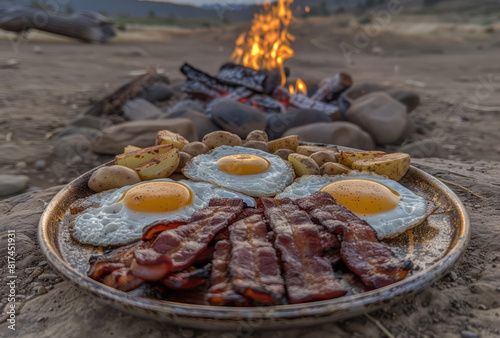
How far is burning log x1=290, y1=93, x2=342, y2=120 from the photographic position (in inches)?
263

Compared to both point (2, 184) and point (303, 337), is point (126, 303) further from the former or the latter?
point (2, 184)

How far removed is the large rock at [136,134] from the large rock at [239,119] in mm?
528

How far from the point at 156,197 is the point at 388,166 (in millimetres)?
1619

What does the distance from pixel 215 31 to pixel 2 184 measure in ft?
68.8

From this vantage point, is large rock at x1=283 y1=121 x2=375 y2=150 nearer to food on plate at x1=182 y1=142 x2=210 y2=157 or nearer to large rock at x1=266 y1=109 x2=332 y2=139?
large rock at x1=266 y1=109 x2=332 y2=139

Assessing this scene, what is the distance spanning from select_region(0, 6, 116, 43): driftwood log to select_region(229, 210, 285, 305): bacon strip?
1965 centimetres

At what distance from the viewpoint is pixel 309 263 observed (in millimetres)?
1803

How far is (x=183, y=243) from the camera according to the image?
1864 millimetres

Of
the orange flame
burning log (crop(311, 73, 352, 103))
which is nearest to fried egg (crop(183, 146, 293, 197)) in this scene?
burning log (crop(311, 73, 352, 103))

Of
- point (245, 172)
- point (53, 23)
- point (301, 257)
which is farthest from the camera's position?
point (53, 23)

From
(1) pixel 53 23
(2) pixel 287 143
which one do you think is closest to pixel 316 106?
(2) pixel 287 143

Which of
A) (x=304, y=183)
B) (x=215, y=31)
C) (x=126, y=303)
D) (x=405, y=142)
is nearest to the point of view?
(x=126, y=303)

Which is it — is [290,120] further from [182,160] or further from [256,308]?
[256,308]

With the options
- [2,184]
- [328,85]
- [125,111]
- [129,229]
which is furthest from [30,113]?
[129,229]
